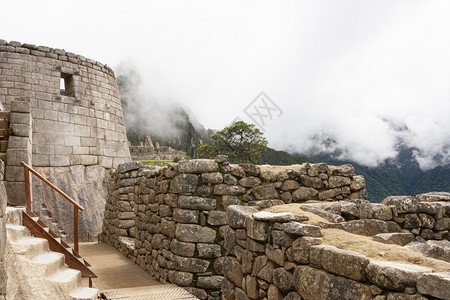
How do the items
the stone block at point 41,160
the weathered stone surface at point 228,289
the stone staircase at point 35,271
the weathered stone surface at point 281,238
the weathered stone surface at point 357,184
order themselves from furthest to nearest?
the stone block at point 41,160 < the weathered stone surface at point 357,184 < the weathered stone surface at point 228,289 < the stone staircase at point 35,271 < the weathered stone surface at point 281,238

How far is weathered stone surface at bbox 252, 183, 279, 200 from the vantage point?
5938 mm

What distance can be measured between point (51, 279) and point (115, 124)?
12255mm

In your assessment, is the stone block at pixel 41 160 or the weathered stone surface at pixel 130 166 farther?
the stone block at pixel 41 160

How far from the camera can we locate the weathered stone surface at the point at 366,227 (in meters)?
3.67

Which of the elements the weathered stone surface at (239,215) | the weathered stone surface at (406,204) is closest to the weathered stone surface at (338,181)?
the weathered stone surface at (406,204)

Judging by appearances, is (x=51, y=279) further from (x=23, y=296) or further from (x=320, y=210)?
(x=320, y=210)

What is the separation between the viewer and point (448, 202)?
14.3 ft

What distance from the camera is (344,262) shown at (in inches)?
103

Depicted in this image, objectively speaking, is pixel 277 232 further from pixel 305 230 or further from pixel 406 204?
pixel 406 204

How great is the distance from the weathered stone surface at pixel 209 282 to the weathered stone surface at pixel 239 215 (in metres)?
1.72

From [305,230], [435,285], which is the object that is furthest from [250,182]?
[435,285]

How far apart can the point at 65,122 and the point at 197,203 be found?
9.81m

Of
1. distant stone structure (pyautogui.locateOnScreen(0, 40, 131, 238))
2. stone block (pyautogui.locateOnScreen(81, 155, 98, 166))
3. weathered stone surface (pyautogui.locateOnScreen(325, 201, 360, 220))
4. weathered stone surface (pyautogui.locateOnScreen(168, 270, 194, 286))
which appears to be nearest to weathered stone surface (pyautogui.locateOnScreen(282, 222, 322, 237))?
weathered stone surface (pyautogui.locateOnScreen(325, 201, 360, 220))

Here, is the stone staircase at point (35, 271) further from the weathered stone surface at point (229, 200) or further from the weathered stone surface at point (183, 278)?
the weathered stone surface at point (229, 200)
